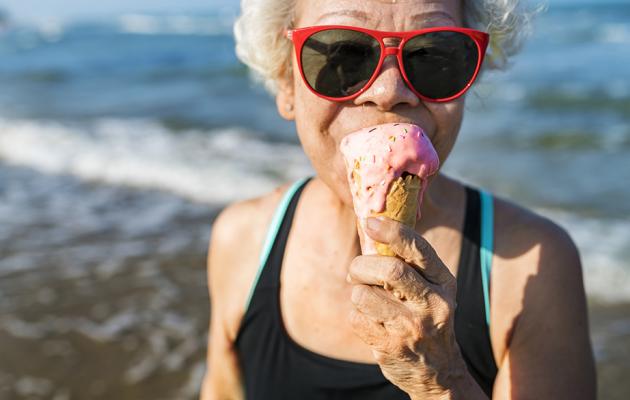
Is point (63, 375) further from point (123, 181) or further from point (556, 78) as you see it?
point (556, 78)

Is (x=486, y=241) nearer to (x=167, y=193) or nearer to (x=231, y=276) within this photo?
(x=231, y=276)

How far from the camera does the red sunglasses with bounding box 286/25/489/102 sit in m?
1.79

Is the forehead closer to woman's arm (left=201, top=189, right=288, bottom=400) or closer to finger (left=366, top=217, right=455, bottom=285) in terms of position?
finger (left=366, top=217, right=455, bottom=285)

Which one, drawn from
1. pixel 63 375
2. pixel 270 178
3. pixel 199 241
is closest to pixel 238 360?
pixel 63 375

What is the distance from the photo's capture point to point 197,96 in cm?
1634

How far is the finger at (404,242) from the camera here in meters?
1.47

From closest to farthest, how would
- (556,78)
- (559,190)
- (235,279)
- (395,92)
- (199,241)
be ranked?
1. (395,92)
2. (235,279)
3. (199,241)
4. (559,190)
5. (556,78)

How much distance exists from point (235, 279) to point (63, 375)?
2470mm

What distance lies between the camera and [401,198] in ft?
5.23

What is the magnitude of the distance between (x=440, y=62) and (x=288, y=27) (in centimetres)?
63

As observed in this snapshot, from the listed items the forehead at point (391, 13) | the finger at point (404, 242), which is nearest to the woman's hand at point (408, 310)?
the finger at point (404, 242)

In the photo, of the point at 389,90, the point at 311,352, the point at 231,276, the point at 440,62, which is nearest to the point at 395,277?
the point at 389,90

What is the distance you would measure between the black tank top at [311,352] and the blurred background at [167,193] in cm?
82

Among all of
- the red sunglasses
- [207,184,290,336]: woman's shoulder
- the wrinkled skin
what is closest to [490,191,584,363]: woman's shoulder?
the wrinkled skin
